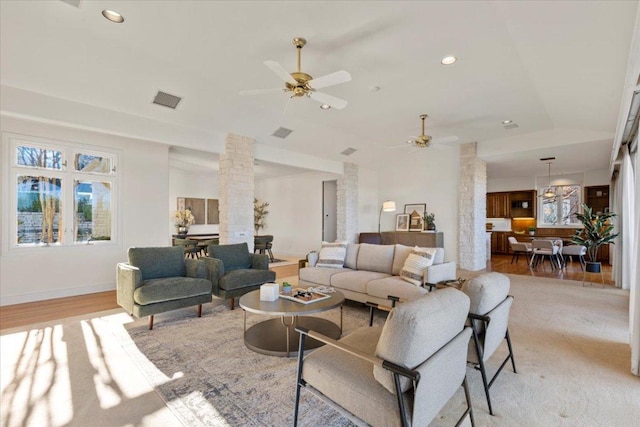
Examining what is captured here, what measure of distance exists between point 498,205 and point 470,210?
492 cm

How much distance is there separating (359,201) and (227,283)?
5853 millimetres

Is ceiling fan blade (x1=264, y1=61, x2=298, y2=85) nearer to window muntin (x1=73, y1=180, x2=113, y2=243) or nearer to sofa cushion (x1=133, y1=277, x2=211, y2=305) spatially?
sofa cushion (x1=133, y1=277, x2=211, y2=305)

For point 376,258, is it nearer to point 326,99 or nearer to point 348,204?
point 326,99

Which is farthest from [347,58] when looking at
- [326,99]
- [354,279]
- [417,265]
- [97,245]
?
[97,245]

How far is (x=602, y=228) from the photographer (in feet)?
18.7

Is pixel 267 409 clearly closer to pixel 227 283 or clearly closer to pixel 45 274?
pixel 227 283

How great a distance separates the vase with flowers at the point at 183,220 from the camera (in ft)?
29.8

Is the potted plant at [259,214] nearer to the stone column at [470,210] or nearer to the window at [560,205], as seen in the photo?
the stone column at [470,210]

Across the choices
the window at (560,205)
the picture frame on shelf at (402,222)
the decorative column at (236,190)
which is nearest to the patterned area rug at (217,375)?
the decorative column at (236,190)

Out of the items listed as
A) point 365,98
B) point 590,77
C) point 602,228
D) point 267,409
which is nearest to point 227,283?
point 267,409

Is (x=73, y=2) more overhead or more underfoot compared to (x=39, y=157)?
more overhead

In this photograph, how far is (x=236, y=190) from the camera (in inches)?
237

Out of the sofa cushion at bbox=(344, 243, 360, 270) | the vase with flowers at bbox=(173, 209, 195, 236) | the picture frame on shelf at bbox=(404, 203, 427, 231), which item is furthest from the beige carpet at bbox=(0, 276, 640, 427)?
the vase with flowers at bbox=(173, 209, 195, 236)

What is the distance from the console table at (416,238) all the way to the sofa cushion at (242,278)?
4.74 metres
